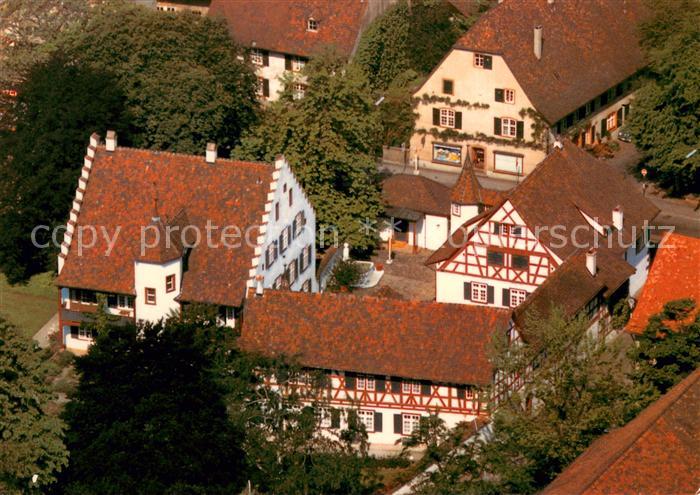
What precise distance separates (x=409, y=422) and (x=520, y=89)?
1317 inches

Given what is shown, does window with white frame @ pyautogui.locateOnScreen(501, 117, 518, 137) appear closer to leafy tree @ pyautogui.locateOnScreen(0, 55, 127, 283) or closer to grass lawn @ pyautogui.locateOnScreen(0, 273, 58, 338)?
leafy tree @ pyautogui.locateOnScreen(0, 55, 127, 283)

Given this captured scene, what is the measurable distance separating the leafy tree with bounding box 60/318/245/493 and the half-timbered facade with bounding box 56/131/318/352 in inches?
485

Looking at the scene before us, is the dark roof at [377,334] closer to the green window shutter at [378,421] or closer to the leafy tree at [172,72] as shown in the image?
the green window shutter at [378,421]

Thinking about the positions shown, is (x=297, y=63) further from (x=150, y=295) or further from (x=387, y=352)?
(x=387, y=352)

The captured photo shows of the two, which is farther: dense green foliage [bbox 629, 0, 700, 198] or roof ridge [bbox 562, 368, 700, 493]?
dense green foliage [bbox 629, 0, 700, 198]

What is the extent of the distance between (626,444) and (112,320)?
36.5 metres

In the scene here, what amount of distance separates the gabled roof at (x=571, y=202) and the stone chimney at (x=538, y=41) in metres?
14.4

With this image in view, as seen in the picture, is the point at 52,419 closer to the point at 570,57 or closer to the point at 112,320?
the point at 112,320

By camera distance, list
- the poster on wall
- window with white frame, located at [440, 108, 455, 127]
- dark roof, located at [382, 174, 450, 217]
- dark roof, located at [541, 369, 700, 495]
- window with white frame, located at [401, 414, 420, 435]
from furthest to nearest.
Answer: the poster on wall → window with white frame, located at [440, 108, 455, 127] → dark roof, located at [382, 174, 450, 217] → window with white frame, located at [401, 414, 420, 435] → dark roof, located at [541, 369, 700, 495]

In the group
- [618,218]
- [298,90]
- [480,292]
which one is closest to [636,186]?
[618,218]

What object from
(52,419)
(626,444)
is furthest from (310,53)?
(626,444)

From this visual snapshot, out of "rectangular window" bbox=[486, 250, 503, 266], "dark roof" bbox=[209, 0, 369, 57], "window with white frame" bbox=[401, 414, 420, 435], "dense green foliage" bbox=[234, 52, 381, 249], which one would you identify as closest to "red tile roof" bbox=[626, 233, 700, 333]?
Result: "rectangular window" bbox=[486, 250, 503, 266]

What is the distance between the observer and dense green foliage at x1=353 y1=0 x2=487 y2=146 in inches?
5522

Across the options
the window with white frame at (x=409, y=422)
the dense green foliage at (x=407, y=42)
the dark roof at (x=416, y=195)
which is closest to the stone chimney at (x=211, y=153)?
the dark roof at (x=416, y=195)
